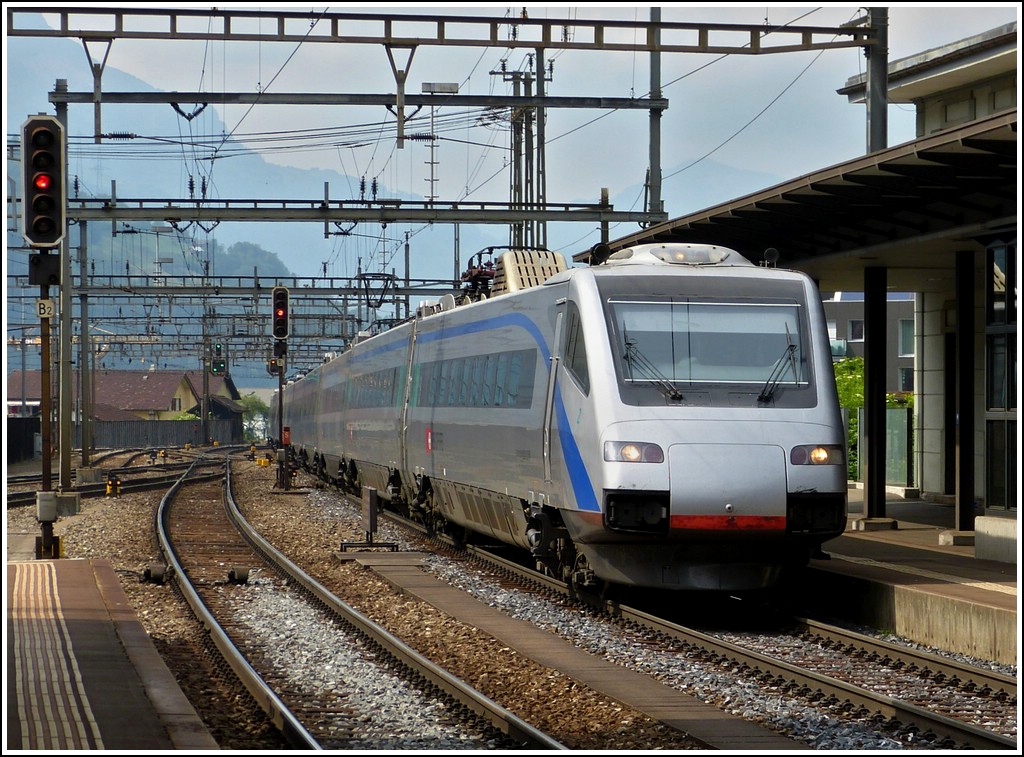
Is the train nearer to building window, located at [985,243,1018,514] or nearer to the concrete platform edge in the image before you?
the concrete platform edge

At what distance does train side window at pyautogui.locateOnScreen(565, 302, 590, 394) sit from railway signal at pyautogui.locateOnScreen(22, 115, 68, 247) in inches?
210

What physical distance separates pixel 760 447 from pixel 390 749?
189 inches

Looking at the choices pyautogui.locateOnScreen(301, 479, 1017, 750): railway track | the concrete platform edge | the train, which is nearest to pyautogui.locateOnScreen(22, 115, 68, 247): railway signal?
the train

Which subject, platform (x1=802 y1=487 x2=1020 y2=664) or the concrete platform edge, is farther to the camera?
platform (x1=802 y1=487 x2=1020 y2=664)

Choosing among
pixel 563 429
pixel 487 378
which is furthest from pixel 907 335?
pixel 563 429

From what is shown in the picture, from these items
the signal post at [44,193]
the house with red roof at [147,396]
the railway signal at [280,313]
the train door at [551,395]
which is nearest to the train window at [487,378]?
the train door at [551,395]

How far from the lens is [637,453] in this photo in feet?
36.9

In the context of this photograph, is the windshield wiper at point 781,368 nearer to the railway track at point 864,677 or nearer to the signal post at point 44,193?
the railway track at point 864,677

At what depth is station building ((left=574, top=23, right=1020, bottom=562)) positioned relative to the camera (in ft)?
43.6

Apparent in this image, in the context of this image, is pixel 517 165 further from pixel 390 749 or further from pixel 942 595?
pixel 390 749

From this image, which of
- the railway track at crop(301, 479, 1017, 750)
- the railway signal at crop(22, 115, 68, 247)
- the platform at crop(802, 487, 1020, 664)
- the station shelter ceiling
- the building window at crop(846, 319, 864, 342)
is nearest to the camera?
the railway track at crop(301, 479, 1017, 750)

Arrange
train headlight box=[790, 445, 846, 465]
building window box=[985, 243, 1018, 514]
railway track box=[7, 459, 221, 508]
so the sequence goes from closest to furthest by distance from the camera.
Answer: train headlight box=[790, 445, 846, 465]
building window box=[985, 243, 1018, 514]
railway track box=[7, 459, 221, 508]

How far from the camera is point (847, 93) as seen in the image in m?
29.1

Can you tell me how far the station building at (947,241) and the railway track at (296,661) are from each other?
234 inches
